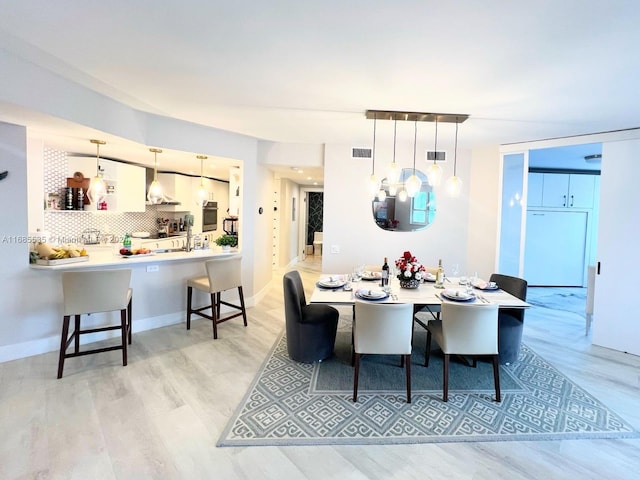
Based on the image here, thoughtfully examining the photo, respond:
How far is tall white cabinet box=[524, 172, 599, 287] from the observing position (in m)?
6.59

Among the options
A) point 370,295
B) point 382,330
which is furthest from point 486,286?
point 382,330

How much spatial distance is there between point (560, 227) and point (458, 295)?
5.16 meters

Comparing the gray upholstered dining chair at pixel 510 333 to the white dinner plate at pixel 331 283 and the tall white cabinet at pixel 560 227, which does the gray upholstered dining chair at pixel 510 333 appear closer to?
the white dinner plate at pixel 331 283

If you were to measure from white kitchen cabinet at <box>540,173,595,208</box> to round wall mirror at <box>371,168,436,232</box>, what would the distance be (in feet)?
10.2

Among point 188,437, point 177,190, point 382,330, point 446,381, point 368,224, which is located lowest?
point 188,437

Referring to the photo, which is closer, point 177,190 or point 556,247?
point 556,247

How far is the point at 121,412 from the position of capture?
2459 millimetres

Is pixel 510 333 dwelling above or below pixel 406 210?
below

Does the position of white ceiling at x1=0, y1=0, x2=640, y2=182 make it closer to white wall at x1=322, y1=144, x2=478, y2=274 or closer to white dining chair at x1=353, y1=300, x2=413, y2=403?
white wall at x1=322, y1=144, x2=478, y2=274

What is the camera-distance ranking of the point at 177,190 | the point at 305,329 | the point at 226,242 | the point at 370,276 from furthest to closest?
the point at 177,190 → the point at 226,242 → the point at 370,276 → the point at 305,329

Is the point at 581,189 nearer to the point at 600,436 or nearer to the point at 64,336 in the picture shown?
the point at 600,436

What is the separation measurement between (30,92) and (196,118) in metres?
1.54

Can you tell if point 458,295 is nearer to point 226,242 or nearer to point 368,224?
point 368,224

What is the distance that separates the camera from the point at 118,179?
197 inches
